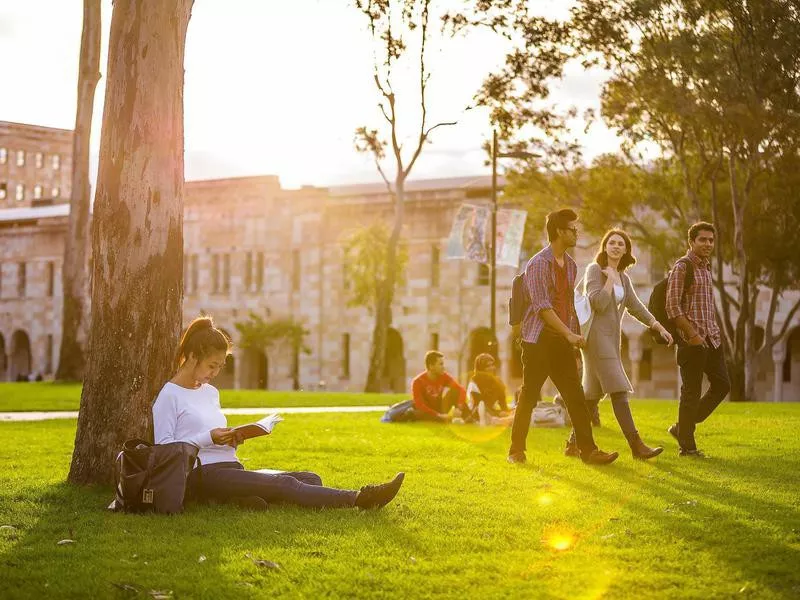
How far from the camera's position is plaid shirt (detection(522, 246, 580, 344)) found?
10.2 metres

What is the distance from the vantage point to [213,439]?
7.53 meters

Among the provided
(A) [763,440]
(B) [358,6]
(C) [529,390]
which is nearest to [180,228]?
(C) [529,390]

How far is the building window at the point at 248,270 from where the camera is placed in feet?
207

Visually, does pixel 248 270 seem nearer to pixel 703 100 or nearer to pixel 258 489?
pixel 703 100

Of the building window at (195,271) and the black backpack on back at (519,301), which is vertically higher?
the building window at (195,271)

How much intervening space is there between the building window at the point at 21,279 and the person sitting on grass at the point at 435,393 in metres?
57.7

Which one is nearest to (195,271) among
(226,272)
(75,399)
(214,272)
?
(214,272)

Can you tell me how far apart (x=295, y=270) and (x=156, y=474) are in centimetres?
5445

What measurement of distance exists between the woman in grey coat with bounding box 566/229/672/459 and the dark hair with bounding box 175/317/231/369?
14.3 ft

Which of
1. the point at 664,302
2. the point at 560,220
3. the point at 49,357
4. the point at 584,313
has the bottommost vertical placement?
the point at 49,357

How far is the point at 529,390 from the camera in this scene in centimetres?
1048

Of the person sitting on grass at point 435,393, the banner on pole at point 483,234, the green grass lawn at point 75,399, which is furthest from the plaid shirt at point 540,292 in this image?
the banner on pole at point 483,234

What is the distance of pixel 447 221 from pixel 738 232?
90.8ft

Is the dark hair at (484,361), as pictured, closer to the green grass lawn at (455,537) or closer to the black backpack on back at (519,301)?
the green grass lawn at (455,537)
